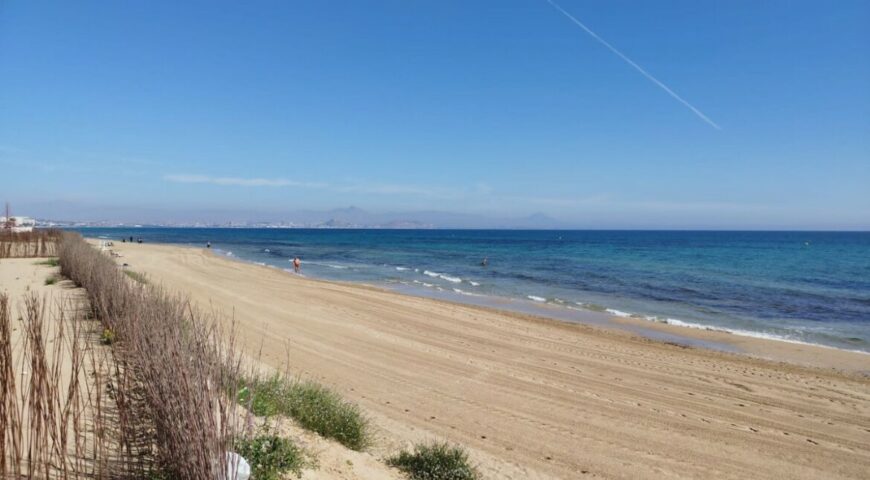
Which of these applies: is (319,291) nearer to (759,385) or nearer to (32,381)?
(759,385)

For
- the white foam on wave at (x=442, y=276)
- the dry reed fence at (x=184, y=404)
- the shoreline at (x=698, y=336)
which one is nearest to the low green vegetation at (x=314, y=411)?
the dry reed fence at (x=184, y=404)

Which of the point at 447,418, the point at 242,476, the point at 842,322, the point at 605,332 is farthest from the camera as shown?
the point at 842,322

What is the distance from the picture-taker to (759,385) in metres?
9.59

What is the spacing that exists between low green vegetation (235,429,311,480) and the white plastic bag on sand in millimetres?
297

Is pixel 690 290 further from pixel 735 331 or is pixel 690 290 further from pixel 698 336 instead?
pixel 698 336

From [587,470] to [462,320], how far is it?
9545 millimetres

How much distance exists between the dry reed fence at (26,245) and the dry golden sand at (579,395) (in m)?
19.7

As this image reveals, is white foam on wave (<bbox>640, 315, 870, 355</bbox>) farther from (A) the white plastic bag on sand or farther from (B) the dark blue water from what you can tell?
(A) the white plastic bag on sand

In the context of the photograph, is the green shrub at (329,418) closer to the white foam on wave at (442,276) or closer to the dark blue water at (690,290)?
the dark blue water at (690,290)

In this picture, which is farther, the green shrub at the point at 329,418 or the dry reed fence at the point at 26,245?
the dry reed fence at the point at 26,245

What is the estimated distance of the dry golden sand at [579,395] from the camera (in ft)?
20.2

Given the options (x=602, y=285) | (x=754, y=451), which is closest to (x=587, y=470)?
(x=754, y=451)

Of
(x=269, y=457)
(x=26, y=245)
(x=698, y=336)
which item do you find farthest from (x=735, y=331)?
(x=26, y=245)

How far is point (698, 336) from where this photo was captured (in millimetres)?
14922
